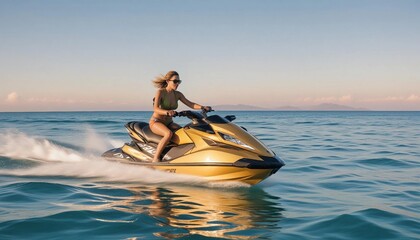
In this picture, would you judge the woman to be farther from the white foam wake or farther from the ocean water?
the white foam wake

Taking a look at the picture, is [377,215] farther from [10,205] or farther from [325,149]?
[325,149]

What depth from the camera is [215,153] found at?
7.15 metres

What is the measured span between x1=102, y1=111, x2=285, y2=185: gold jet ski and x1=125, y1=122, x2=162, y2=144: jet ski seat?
2 cm

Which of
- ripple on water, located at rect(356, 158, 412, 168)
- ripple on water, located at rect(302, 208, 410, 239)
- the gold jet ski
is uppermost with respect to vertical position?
the gold jet ski

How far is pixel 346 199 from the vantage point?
6.68 m

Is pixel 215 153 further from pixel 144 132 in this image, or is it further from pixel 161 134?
pixel 144 132

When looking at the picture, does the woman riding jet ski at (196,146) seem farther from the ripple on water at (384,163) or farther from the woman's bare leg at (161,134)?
the ripple on water at (384,163)

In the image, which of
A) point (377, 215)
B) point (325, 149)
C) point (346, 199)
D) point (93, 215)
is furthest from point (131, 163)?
point (325, 149)

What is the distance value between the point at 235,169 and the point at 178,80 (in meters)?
1.81

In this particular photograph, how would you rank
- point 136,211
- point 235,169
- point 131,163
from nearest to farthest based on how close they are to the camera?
point 136,211
point 235,169
point 131,163

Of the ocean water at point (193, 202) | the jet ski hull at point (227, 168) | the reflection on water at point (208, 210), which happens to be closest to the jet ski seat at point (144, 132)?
the jet ski hull at point (227, 168)

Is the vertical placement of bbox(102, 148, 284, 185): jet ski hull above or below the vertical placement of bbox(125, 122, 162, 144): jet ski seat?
below

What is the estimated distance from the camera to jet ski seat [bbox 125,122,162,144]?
7.96 meters

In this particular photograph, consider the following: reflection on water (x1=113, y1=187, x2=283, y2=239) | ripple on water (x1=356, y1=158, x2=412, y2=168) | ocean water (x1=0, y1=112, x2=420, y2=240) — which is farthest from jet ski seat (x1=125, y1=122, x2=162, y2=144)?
ripple on water (x1=356, y1=158, x2=412, y2=168)
